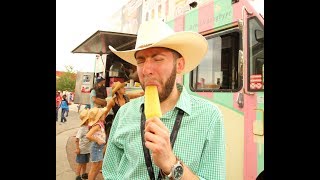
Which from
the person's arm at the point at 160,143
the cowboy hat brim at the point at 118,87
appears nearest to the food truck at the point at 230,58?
the cowboy hat brim at the point at 118,87

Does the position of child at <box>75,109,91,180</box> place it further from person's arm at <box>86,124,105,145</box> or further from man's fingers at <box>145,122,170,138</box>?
man's fingers at <box>145,122,170,138</box>

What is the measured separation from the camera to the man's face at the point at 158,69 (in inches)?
48.1

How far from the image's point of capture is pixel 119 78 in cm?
240

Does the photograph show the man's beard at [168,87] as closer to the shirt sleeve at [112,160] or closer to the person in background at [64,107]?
the shirt sleeve at [112,160]

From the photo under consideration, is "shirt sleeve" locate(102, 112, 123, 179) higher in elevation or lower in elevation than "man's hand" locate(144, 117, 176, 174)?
lower

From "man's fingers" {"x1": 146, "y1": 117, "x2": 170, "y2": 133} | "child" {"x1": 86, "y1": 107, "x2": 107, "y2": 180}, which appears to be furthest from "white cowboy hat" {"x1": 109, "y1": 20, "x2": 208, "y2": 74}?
"child" {"x1": 86, "y1": 107, "x2": 107, "y2": 180}

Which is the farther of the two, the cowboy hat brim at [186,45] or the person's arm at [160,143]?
the cowboy hat brim at [186,45]

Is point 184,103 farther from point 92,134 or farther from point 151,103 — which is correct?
point 92,134

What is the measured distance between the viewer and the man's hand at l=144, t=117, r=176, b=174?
1.00 meters

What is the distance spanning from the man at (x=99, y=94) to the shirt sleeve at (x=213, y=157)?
1.01 m

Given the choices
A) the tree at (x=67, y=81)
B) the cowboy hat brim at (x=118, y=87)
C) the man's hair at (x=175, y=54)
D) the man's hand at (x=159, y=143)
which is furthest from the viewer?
the cowboy hat brim at (x=118, y=87)

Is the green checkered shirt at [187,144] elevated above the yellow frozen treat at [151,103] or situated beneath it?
situated beneath

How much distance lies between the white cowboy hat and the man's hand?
1.29 feet
